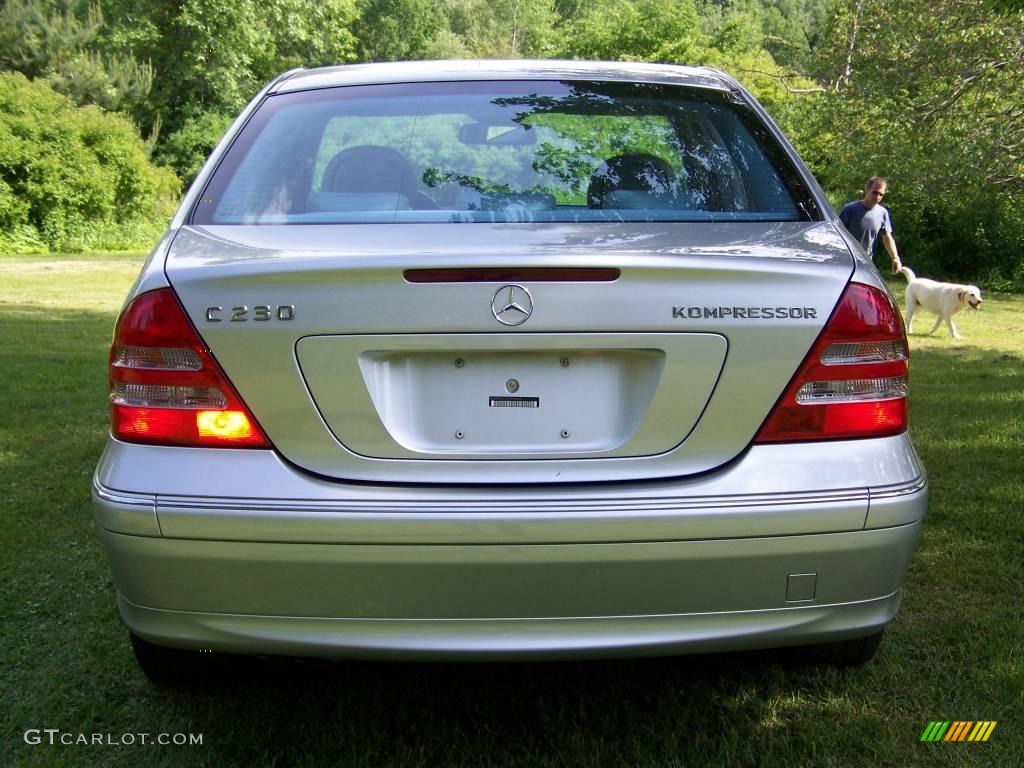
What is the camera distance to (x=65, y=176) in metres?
25.3

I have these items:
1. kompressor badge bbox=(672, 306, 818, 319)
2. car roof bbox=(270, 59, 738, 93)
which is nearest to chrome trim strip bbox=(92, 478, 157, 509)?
kompressor badge bbox=(672, 306, 818, 319)

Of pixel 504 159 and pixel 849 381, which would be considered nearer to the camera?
pixel 849 381

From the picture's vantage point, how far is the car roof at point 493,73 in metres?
2.88

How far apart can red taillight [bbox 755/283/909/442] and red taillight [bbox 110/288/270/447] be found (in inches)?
43.1

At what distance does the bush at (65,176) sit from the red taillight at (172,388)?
2491cm

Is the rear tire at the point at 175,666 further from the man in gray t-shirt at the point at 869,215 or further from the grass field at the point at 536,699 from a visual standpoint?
the man in gray t-shirt at the point at 869,215

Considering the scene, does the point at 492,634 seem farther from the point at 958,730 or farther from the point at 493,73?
the point at 493,73

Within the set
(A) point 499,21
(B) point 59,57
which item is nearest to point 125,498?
(B) point 59,57

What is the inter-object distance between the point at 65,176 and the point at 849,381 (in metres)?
26.8

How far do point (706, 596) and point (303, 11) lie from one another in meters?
40.3

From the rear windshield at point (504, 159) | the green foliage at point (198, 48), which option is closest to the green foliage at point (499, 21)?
the green foliage at point (198, 48)

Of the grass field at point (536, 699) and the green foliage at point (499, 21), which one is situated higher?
the grass field at point (536, 699)

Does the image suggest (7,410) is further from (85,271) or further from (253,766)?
(85,271)

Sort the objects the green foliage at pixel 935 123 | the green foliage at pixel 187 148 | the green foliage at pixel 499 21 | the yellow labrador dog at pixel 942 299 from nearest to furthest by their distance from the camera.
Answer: the yellow labrador dog at pixel 942 299 → the green foliage at pixel 935 123 → the green foliage at pixel 187 148 → the green foliage at pixel 499 21
